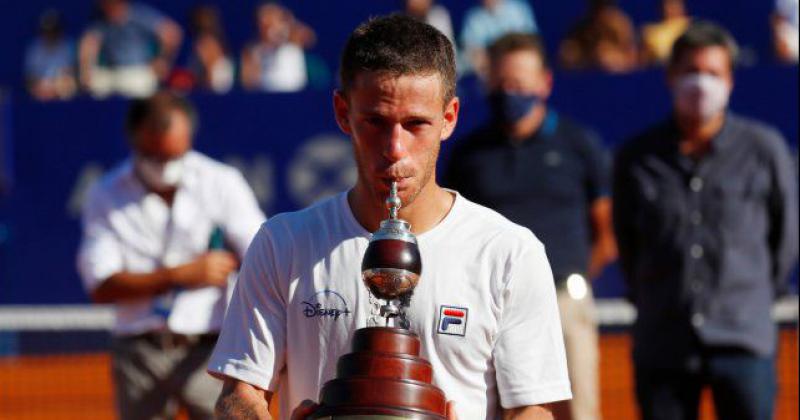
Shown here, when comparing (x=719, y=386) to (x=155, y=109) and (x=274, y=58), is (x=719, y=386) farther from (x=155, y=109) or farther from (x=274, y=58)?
(x=274, y=58)

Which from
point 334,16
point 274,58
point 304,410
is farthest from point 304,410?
point 334,16

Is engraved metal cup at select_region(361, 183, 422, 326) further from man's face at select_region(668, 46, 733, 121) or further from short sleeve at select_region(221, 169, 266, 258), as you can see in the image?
short sleeve at select_region(221, 169, 266, 258)

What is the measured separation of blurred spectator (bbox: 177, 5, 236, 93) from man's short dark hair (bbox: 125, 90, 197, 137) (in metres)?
8.65

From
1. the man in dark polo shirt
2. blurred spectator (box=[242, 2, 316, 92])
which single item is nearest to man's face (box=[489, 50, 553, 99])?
the man in dark polo shirt

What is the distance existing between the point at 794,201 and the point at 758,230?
244mm

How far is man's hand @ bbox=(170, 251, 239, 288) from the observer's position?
8445 mm

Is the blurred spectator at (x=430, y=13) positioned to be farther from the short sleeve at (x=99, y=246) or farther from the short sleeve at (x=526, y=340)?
the short sleeve at (x=526, y=340)

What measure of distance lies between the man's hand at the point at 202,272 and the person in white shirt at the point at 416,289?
4.23 m

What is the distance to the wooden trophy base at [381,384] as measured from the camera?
3.61m

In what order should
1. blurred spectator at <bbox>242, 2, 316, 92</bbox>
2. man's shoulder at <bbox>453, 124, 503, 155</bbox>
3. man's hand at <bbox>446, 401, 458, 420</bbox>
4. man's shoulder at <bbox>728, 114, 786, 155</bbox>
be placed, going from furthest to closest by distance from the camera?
blurred spectator at <bbox>242, 2, 316, 92</bbox>, man's shoulder at <bbox>453, 124, 503, 155</bbox>, man's shoulder at <bbox>728, 114, 786, 155</bbox>, man's hand at <bbox>446, 401, 458, 420</bbox>

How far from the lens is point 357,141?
13.4ft

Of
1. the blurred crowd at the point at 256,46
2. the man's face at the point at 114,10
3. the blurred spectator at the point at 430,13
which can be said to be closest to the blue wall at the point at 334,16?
the blurred crowd at the point at 256,46

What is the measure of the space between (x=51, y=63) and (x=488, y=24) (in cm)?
520

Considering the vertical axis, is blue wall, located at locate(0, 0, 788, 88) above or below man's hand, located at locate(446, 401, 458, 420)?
above
